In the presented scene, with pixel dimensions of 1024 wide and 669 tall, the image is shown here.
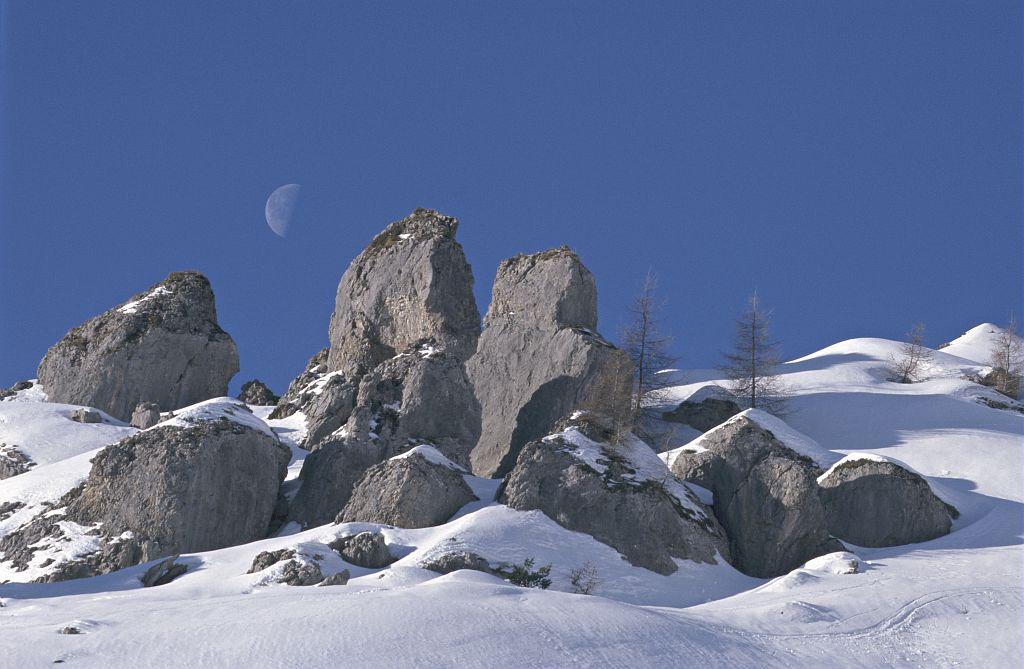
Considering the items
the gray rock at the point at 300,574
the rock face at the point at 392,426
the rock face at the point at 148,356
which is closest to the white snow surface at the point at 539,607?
the gray rock at the point at 300,574

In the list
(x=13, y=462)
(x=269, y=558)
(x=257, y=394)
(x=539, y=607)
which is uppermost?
(x=257, y=394)

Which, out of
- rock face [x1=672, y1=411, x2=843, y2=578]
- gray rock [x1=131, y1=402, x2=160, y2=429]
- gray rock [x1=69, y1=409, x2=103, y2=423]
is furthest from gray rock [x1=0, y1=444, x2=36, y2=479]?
Answer: rock face [x1=672, y1=411, x2=843, y2=578]

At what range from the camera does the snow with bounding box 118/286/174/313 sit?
56.2m

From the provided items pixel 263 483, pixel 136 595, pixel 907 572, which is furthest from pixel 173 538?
pixel 907 572

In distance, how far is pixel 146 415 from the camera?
5016 centimetres

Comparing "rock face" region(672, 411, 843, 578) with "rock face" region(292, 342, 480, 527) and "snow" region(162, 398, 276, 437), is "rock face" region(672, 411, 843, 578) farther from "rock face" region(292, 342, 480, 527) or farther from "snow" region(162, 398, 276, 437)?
"snow" region(162, 398, 276, 437)

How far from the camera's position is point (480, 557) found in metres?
31.5

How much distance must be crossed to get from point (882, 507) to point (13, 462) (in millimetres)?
33033

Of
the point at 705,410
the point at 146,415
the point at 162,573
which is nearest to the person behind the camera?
the point at 162,573

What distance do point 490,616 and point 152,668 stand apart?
671 centimetres

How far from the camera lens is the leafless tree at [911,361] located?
72.0m

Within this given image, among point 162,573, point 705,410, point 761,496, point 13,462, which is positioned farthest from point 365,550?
point 705,410

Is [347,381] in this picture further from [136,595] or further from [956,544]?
[956,544]

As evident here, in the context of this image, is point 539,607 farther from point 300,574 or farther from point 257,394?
point 257,394
